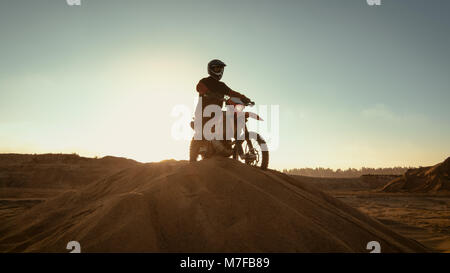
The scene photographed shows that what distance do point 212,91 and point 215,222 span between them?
3112mm

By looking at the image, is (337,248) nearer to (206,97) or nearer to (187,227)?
(187,227)

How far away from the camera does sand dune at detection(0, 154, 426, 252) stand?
12.5 ft

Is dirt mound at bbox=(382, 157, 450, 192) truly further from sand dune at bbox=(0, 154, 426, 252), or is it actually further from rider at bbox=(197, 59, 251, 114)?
rider at bbox=(197, 59, 251, 114)

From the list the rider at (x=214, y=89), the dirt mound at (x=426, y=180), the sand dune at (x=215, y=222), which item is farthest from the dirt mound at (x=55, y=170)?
the dirt mound at (x=426, y=180)

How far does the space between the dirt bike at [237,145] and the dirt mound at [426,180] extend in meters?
23.4

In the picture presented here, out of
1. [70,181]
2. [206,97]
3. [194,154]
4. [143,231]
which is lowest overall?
[70,181]

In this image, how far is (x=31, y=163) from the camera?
95.1ft

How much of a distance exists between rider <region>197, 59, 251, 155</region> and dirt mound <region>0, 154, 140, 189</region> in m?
19.1

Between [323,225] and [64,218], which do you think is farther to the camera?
[64,218]

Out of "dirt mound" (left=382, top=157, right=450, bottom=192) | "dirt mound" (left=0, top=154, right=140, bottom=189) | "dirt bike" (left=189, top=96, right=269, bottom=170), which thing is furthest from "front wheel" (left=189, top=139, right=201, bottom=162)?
"dirt mound" (left=382, top=157, right=450, bottom=192)

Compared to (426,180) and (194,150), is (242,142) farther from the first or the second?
(426,180)

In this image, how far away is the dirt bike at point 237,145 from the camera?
6277 mm
